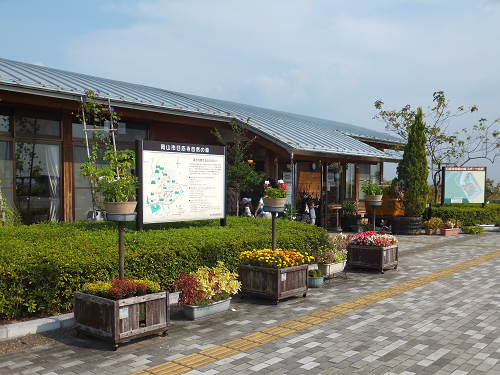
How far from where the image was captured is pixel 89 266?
6422 mm

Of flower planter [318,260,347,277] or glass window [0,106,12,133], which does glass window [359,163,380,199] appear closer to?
flower planter [318,260,347,277]

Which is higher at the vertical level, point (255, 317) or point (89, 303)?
point (89, 303)

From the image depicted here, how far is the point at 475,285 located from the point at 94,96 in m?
9.72

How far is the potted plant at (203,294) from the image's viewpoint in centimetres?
673

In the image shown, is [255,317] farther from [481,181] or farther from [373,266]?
[481,181]

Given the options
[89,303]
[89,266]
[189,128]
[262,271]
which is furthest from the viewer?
[189,128]

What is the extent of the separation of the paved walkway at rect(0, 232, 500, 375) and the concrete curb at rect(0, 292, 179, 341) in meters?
0.42

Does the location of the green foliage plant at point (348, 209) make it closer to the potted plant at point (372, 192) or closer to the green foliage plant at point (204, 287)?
the potted plant at point (372, 192)

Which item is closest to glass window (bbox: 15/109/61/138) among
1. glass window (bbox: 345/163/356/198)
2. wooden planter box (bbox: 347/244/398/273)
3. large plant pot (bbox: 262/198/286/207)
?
large plant pot (bbox: 262/198/286/207)

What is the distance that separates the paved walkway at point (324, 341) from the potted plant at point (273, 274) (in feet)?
0.69

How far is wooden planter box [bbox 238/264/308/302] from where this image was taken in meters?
7.64

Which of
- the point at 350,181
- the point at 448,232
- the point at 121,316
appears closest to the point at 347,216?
the point at 350,181

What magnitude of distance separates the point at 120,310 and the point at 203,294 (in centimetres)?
158

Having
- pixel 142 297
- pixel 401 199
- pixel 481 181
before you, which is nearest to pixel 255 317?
pixel 142 297
